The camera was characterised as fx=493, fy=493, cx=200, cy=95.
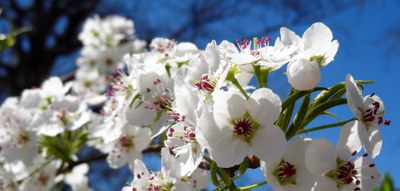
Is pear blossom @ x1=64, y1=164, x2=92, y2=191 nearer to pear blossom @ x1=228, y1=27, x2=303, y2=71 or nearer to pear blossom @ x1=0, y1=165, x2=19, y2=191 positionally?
pear blossom @ x1=0, y1=165, x2=19, y2=191

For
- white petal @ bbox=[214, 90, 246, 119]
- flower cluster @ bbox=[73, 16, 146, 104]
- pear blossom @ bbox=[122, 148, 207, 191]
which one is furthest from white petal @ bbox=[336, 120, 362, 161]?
flower cluster @ bbox=[73, 16, 146, 104]

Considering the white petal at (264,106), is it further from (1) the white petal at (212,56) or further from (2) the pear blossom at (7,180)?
(2) the pear blossom at (7,180)

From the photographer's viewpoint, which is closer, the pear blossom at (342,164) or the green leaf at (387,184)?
the pear blossom at (342,164)

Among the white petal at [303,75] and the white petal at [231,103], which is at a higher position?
the white petal at [303,75]

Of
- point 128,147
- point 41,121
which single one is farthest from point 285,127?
point 41,121

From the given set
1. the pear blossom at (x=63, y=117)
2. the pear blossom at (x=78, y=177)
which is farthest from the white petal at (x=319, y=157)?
the pear blossom at (x=78, y=177)

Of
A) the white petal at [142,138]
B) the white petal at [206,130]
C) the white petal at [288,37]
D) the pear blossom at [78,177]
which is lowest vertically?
the white petal at [206,130]
